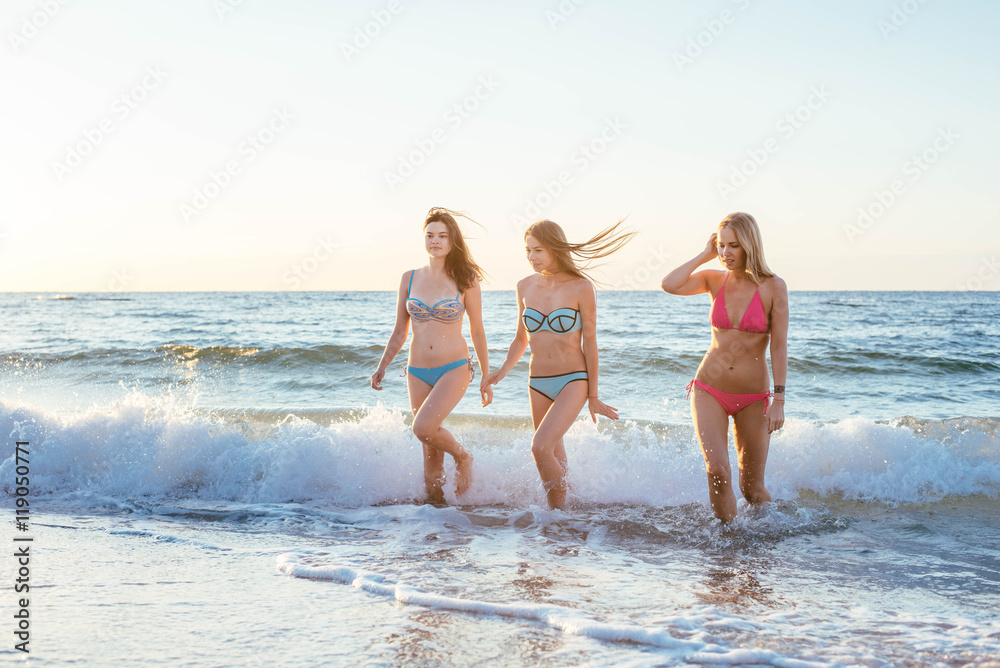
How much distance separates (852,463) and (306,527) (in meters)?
5.37

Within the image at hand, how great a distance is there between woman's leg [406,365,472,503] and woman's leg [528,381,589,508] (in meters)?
0.67

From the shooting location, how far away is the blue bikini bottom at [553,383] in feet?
17.8

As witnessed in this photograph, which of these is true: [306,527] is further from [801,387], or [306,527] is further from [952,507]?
[801,387]

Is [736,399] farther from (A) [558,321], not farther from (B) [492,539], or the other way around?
(B) [492,539]

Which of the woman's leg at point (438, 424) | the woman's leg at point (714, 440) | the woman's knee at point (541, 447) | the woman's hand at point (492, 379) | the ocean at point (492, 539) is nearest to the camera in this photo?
the ocean at point (492, 539)

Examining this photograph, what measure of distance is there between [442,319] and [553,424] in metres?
1.29

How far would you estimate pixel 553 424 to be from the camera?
530cm

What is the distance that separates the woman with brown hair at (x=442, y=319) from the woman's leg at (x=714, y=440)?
1684mm

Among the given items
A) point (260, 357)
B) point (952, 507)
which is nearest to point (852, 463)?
point (952, 507)

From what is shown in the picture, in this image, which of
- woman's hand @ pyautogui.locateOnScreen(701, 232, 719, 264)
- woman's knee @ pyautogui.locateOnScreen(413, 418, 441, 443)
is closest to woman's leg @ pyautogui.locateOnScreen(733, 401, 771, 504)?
woman's hand @ pyautogui.locateOnScreen(701, 232, 719, 264)

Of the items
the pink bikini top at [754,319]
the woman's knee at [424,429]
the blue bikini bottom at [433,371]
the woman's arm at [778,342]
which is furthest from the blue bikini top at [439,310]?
the woman's arm at [778,342]

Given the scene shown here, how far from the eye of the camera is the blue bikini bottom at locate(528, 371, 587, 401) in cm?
544

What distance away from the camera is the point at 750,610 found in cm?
372

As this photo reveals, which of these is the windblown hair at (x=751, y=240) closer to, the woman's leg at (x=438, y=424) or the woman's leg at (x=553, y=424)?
the woman's leg at (x=553, y=424)
